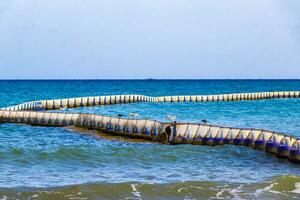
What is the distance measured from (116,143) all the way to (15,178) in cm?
1177

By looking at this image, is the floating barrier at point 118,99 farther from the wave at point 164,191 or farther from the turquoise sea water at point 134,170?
the wave at point 164,191

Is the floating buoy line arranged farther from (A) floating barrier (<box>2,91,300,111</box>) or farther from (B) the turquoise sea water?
(A) floating barrier (<box>2,91,300,111</box>)

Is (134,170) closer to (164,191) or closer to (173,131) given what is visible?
(164,191)

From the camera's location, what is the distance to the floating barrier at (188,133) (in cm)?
2586

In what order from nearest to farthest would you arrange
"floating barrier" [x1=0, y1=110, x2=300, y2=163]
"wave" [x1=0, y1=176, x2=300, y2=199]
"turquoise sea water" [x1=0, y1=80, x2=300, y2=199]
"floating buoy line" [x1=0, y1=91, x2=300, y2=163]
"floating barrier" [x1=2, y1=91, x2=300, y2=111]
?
"wave" [x1=0, y1=176, x2=300, y2=199], "turquoise sea water" [x1=0, y1=80, x2=300, y2=199], "floating barrier" [x1=0, y1=110, x2=300, y2=163], "floating buoy line" [x1=0, y1=91, x2=300, y2=163], "floating barrier" [x1=2, y1=91, x2=300, y2=111]

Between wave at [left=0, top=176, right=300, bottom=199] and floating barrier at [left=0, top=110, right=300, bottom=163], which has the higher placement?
floating barrier at [left=0, top=110, right=300, bottom=163]

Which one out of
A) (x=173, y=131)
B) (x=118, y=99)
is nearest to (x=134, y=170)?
(x=173, y=131)

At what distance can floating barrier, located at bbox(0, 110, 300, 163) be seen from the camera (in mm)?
25859

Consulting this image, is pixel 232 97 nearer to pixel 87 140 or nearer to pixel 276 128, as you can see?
pixel 276 128

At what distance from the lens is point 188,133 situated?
1210 inches

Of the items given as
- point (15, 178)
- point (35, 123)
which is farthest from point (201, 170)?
point (35, 123)

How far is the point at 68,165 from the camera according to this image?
75.8 feet

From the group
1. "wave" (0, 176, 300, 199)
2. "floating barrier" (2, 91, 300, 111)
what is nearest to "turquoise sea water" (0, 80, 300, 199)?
"wave" (0, 176, 300, 199)

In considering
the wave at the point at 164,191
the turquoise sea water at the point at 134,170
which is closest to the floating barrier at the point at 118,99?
the turquoise sea water at the point at 134,170
